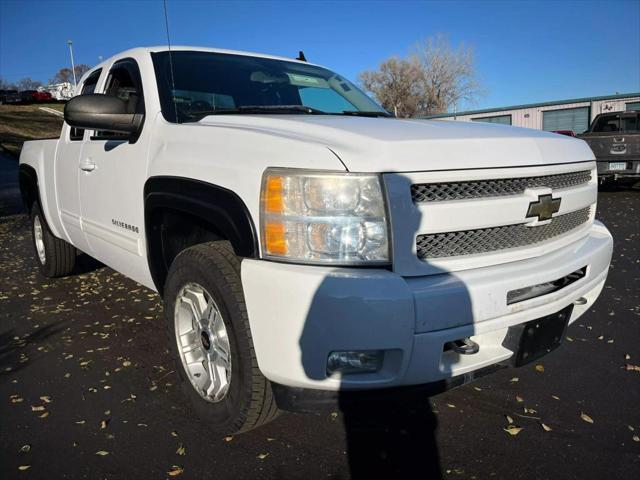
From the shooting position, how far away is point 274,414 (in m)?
2.13

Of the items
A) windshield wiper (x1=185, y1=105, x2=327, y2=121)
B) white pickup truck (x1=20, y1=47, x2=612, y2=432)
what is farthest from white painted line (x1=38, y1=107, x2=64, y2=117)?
white pickup truck (x1=20, y1=47, x2=612, y2=432)

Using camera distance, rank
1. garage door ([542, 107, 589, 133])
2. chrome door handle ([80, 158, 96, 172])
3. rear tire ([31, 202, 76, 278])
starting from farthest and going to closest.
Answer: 1. garage door ([542, 107, 589, 133])
2. rear tire ([31, 202, 76, 278])
3. chrome door handle ([80, 158, 96, 172])

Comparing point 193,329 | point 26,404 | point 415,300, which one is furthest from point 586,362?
point 26,404

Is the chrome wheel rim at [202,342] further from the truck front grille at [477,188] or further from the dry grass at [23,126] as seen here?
the dry grass at [23,126]

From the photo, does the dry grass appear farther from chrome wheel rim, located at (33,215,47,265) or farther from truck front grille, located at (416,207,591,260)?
truck front grille, located at (416,207,591,260)

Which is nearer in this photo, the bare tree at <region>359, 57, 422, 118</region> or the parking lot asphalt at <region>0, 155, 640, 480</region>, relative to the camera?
the parking lot asphalt at <region>0, 155, 640, 480</region>

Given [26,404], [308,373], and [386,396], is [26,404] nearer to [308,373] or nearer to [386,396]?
[308,373]

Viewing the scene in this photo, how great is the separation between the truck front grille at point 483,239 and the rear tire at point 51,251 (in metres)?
4.32

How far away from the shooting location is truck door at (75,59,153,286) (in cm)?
282

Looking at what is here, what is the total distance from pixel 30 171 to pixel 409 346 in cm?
470

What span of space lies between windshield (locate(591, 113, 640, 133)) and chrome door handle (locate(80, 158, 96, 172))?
11.6m

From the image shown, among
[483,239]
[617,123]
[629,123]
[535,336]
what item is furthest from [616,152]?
[483,239]

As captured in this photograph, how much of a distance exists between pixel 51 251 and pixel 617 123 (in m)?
12.1

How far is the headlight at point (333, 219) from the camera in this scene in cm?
177
